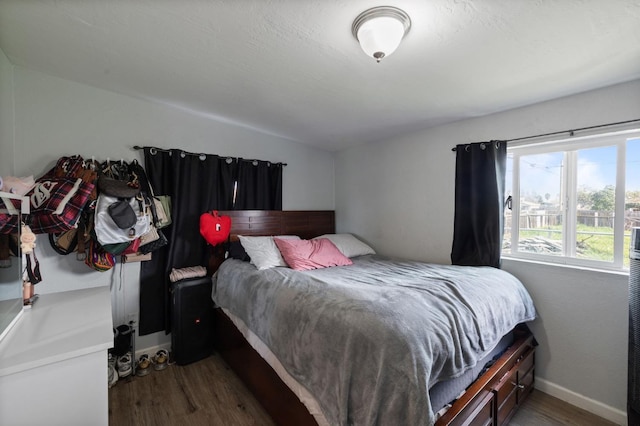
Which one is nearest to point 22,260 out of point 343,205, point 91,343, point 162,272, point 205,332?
point 91,343

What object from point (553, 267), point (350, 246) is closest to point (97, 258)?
point (350, 246)

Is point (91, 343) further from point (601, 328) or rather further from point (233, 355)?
point (601, 328)

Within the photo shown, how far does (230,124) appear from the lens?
288cm

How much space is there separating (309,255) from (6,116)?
2479mm

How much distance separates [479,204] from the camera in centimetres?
234

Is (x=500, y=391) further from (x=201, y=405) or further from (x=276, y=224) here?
(x=276, y=224)

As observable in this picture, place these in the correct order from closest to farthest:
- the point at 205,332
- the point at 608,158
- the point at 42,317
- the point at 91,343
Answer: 1. the point at 91,343
2. the point at 42,317
3. the point at 608,158
4. the point at 205,332

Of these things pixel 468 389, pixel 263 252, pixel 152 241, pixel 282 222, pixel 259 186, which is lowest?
pixel 468 389

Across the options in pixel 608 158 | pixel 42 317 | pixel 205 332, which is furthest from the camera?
pixel 205 332

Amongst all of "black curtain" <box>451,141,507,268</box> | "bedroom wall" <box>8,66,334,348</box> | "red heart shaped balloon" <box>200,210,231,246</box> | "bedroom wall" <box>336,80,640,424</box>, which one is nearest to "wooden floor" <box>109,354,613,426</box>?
"bedroom wall" <box>336,80,640,424</box>

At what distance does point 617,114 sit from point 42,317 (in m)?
3.81

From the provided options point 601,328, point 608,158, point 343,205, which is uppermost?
point 608,158

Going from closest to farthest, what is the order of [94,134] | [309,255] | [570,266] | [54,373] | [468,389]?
[54,373]
[468,389]
[570,266]
[94,134]
[309,255]

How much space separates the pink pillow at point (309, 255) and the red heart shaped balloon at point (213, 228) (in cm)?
53
